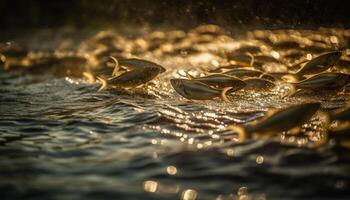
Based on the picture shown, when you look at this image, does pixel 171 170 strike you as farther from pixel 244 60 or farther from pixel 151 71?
pixel 244 60

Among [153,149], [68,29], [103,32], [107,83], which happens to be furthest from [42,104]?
[68,29]

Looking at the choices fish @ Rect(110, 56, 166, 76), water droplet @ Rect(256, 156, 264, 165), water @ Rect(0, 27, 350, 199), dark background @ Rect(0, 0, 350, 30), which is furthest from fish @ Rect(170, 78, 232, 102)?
dark background @ Rect(0, 0, 350, 30)

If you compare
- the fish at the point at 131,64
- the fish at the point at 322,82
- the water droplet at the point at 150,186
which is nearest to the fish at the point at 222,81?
the fish at the point at 322,82

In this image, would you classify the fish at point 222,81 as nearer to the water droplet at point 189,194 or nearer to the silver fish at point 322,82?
the silver fish at point 322,82

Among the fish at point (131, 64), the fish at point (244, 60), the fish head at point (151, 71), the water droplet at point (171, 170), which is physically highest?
the fish at point (244, 60)

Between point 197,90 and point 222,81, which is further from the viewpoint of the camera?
Answer: point 222,81

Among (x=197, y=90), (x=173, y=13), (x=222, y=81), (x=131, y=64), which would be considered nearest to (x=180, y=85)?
(x=197, y=90)
